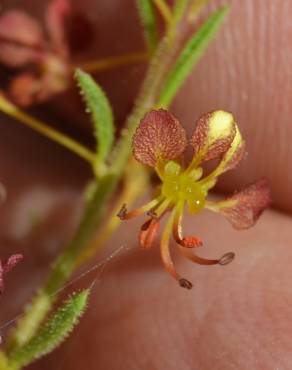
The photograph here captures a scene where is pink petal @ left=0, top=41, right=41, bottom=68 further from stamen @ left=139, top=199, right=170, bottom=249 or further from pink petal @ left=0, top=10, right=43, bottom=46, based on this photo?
stamen @ left=139, top=199, right=170, bottom=249

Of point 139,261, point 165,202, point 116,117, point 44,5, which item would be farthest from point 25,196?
point 165,202

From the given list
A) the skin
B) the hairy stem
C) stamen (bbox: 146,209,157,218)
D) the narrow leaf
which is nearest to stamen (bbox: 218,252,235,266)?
stamen (bbox: 146,209,157,218)

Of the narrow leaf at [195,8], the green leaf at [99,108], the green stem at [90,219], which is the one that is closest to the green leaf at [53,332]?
the green stem at [90,219]

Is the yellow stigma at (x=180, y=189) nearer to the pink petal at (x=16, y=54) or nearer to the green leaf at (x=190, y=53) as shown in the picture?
the green leaf at (x=190, y=53)

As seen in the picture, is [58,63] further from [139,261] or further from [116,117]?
[139,261]

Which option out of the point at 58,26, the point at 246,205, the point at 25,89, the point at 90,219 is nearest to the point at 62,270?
the point at 90,219

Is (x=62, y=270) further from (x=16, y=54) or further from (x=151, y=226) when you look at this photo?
(x=16, y=54)
